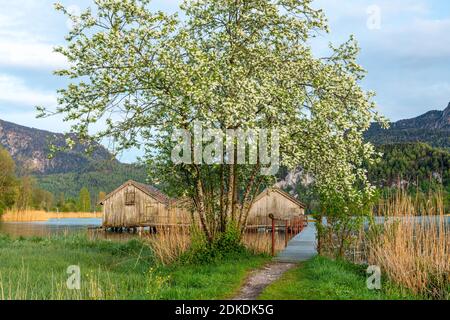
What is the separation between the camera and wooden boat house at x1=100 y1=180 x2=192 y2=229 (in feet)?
207

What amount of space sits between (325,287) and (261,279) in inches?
100

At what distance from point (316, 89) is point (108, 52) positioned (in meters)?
7.70

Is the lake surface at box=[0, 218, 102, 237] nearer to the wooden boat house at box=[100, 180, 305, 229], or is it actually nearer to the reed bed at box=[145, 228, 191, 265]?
the wooden boat house at box=[100, 180, 305, 229]

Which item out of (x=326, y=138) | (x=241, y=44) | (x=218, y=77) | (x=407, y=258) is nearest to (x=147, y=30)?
(x=218, y=77)

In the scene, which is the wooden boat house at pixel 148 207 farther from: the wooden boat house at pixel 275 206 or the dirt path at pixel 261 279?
the dirt path at pixel 261 279

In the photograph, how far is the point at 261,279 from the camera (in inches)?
567

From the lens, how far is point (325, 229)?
782 inches

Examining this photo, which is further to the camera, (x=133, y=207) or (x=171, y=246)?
(x=133, y=207)

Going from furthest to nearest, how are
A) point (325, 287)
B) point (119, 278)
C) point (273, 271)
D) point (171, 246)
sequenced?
point (171, 246) < point (273, 271) < point (119, 278) < point (325, 287)

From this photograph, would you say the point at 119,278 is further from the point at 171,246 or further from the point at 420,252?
the point at 420,252

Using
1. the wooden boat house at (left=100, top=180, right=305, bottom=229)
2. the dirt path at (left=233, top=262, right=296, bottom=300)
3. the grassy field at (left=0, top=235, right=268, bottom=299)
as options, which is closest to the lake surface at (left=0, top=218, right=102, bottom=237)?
the wooden boat house at (left=100, top=180, right=305, bottom=229)

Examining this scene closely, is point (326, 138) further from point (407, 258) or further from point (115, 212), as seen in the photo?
point (115, 212)

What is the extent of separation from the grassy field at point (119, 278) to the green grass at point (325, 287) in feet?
4.15

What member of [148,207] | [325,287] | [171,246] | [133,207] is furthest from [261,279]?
[133,207]
